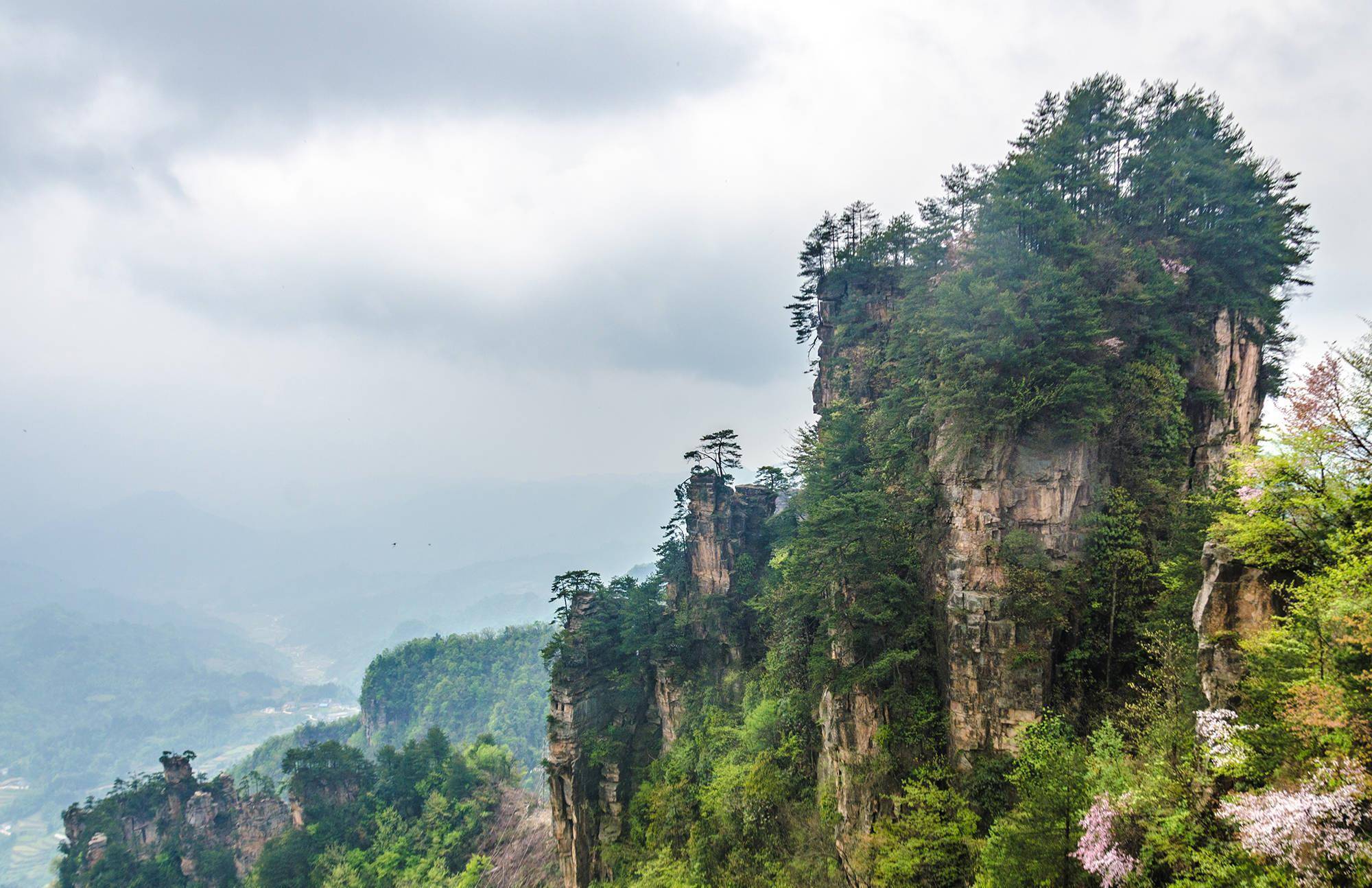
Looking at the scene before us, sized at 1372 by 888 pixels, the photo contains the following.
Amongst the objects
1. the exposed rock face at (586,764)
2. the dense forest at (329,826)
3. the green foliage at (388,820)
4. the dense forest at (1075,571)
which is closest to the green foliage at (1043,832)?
the dense forest at (1075,571)

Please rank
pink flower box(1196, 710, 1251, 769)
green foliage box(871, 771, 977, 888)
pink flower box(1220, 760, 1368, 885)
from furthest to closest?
1. green foliage box(871, 771, 977, 888)
2. pink flower box(1196, 710, 1251, 769)
3. pink flower box(1220, 760, 1368, 885)

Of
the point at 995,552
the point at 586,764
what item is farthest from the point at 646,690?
the point at 995,552

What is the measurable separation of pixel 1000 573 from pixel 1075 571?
2.30 meters

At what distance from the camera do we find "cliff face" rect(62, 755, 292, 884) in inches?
1885

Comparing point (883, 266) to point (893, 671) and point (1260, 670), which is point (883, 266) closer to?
point (893, 671)

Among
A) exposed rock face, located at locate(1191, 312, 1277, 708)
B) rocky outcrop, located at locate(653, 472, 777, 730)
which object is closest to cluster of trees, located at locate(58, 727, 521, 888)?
rocky outcrop, located at locate(653, 472, 777, 730)

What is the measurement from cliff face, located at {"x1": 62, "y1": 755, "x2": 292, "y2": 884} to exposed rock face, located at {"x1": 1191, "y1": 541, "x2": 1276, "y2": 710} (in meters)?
65.1

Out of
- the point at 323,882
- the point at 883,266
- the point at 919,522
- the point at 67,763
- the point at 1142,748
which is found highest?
the point at 883,266

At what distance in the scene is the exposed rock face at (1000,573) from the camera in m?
18.0

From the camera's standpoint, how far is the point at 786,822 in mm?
24172

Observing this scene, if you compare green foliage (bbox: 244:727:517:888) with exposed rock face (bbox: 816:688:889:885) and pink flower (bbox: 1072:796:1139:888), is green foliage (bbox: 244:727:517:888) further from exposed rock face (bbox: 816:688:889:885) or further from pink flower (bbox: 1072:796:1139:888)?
pink flower (bbox: 1072:796:1139:888)

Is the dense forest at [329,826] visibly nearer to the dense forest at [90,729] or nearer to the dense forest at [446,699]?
the dense forest at [446,699]

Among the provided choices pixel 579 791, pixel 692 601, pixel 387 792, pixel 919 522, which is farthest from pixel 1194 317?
pixel 387 792

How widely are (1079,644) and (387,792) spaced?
181ft
